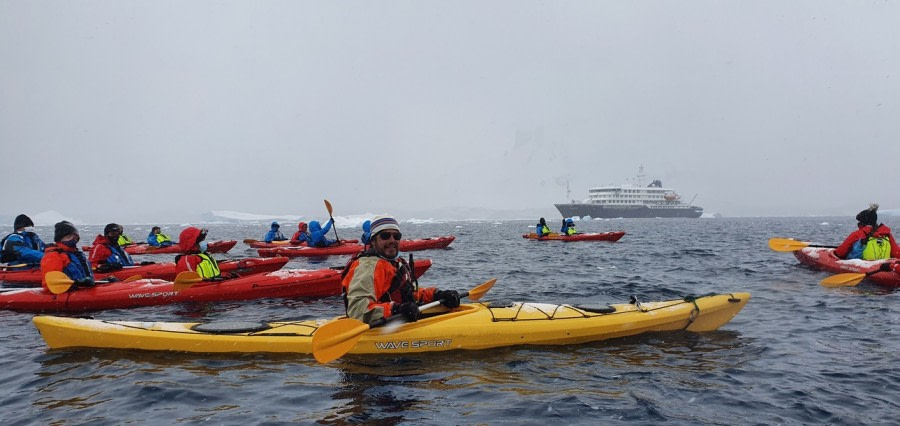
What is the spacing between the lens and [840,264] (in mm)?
12172

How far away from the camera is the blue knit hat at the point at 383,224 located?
5.44 metres

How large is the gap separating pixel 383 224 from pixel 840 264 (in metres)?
12.0

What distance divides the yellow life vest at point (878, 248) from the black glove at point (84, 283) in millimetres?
16177

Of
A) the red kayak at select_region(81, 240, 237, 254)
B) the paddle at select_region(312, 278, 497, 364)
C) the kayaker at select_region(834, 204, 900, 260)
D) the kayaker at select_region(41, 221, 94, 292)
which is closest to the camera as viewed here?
the paddle at select_region(312, 278, 497, 364)

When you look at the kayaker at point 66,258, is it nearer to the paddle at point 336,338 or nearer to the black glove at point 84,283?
the black glove at point 84,283

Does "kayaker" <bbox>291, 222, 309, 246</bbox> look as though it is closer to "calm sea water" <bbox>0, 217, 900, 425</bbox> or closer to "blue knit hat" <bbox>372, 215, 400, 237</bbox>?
"calm sea water" <bbox>0, 217, 900, 425</bbox>

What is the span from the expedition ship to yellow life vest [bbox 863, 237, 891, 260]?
91.9m

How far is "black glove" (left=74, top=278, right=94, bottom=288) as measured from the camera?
9359mm

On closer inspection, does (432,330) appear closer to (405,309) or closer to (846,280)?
(405,309)

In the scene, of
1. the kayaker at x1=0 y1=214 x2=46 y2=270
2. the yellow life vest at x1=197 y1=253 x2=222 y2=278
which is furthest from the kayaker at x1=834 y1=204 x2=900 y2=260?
the kayaker at x1=0 y1=214 x2=46 y2=270

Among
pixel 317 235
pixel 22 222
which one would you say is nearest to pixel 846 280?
pixel 317 235

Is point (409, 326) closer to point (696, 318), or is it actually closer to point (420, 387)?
point (420, 387)

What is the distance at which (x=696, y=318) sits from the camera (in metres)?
6.66

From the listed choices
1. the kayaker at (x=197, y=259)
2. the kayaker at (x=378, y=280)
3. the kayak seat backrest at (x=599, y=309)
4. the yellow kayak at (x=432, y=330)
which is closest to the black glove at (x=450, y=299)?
the yellow kayak at (x=432, y=330)
